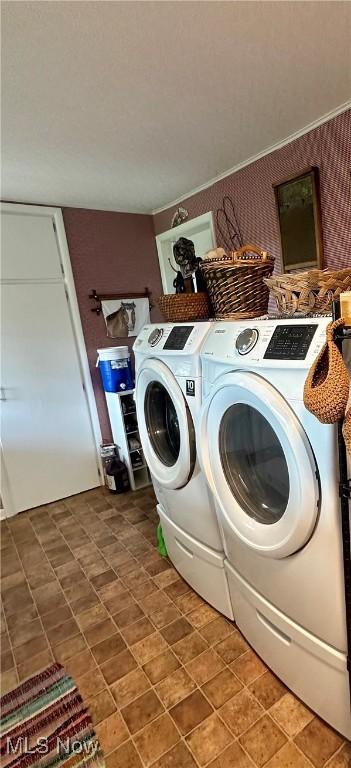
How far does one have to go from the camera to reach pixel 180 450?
1.52m

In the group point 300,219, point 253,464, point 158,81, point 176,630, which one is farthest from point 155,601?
point 158,81

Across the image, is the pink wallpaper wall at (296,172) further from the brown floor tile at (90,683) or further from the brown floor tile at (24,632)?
the brown floor tile at (24,632)

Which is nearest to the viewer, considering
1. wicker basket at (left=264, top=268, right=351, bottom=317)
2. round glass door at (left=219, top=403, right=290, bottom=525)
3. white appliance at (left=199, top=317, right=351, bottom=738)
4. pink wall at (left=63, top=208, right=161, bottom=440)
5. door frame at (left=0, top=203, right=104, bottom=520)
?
white appliance at (left=199, top=317, right=351, bottom=738)

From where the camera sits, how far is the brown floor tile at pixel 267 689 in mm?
1299

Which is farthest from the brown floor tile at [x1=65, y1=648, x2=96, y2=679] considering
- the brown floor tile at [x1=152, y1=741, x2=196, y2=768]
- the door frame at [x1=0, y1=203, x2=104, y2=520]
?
the door frame at [x1=0, y1=203, x2=104, y2=520]

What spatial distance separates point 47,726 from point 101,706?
19 centimetres

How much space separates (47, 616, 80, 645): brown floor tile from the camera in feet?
5.56

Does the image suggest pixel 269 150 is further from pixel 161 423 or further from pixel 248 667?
pixel 248 667

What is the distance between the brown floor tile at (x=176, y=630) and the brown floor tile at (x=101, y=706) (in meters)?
0.31

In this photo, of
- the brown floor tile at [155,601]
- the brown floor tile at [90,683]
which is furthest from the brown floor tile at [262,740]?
the brown floor tile at [155,601]

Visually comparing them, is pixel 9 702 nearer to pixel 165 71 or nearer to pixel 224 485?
pixel 224 485

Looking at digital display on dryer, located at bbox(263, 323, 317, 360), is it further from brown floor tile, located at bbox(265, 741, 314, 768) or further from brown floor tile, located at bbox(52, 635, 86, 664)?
brown floor tile, located at bbox(52, 635, 86, 664)

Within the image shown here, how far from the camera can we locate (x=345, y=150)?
1.81 m

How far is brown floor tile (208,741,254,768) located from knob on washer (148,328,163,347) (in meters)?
1.43
